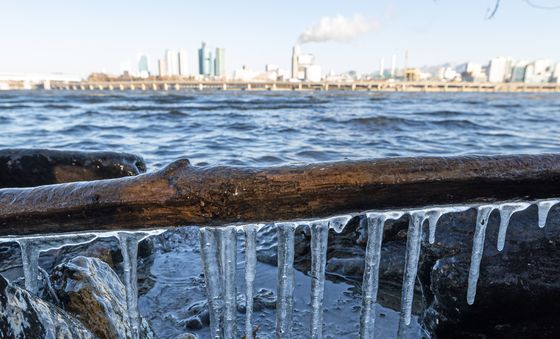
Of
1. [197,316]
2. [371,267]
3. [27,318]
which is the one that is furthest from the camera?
[197,316]

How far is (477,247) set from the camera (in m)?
2.38

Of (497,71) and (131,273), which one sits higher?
(497,71)

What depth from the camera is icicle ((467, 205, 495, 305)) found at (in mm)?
2064

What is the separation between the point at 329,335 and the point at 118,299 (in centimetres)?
172

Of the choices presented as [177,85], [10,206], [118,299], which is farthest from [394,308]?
[177,85]

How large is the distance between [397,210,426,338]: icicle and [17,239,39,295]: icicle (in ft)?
6.83

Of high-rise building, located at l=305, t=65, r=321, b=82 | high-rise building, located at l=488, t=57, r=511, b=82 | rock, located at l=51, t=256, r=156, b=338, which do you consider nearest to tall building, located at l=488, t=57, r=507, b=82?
high-rise building, located at l=488, t=57, r=511, b=82

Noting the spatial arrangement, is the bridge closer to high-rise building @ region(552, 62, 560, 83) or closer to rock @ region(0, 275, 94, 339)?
high-rise building @ region(552, 62, 560, 83)

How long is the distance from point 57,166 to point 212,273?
12.2ft

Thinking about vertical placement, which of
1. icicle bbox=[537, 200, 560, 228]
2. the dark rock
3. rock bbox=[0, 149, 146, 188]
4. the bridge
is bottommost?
the dark rock

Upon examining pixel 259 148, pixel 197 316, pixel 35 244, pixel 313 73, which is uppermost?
pixel 313 73

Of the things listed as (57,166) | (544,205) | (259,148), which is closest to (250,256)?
(544,205)

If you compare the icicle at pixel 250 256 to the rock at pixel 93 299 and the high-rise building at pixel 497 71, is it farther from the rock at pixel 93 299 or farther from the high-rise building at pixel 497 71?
the high-rise building at pixel 497 71

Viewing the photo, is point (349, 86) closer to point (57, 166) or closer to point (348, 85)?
point (348, 85)
